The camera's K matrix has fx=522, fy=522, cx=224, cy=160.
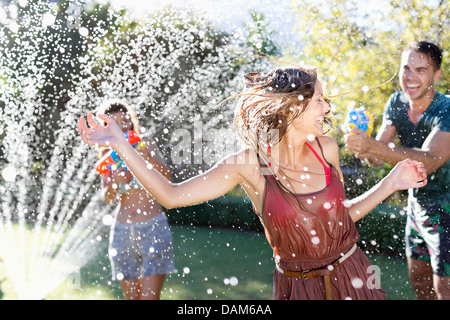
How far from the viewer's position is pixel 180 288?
18.4 feet

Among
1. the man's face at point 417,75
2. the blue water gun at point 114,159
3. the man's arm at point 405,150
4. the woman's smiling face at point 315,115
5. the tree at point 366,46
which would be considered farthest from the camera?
the tree at point 366,46

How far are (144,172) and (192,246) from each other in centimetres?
604

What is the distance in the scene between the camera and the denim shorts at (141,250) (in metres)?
3.62

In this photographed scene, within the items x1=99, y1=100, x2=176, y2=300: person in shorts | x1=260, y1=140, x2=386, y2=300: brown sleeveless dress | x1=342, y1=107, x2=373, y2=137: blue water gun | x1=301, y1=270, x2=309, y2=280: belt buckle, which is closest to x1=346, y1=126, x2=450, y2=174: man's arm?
x1=342, y1=107, x2=373, y2=137: blue water gun

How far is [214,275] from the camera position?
20.2ft

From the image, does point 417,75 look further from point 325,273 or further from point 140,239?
point 140,239

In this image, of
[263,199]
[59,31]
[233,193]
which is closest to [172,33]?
[59,31]

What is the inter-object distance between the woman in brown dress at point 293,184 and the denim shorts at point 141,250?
1457 mm

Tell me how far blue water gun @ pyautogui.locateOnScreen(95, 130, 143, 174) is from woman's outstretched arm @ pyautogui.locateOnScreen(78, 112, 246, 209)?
5.31ft

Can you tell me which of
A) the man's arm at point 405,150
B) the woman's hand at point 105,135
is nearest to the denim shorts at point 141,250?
the man's arm at point 405,150

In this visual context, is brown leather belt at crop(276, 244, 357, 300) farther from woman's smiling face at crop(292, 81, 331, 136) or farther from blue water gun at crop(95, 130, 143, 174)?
blue water gun at crop(95, 130, 143, 174)

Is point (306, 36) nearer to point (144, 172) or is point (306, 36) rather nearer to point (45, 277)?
point (45, 277)

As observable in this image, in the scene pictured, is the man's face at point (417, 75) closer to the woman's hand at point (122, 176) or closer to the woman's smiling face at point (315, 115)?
the woman's smiling face at point (315, 115)

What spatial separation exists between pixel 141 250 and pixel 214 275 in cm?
262
